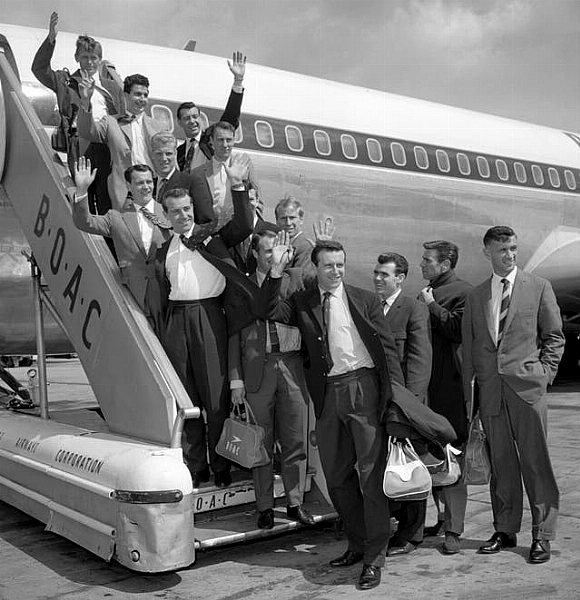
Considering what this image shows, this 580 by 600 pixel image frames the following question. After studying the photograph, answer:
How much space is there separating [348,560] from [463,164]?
7218 mm

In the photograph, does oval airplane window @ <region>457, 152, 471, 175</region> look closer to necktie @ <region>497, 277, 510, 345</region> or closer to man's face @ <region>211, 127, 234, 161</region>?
man's face @ <region>211, 127, 234, 161</region>

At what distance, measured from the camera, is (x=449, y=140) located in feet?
A: 34.8

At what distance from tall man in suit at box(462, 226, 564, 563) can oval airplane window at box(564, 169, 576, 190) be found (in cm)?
850

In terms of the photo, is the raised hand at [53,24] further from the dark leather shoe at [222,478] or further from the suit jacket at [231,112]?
the dark leather shoe at [222,478]

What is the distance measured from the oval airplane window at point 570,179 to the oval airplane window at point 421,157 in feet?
11.9

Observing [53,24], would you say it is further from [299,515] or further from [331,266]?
[299,515]

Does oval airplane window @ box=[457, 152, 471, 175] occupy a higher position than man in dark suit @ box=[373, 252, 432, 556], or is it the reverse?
oval airplane window @ box=[457, 152, 471, 175]

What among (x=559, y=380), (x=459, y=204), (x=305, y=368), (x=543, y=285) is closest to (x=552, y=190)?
(x=459, y=204)

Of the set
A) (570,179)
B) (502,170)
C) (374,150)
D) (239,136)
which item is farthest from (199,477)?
(570,179)

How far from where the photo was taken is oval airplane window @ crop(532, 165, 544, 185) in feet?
39.1

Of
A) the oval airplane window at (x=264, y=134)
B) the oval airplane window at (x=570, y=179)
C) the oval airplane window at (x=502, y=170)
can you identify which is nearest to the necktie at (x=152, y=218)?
the oval airplane window at (x=264, y=134)

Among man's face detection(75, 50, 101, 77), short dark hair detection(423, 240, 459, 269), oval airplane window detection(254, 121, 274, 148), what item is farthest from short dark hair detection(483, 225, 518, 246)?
oval airplane window detection(254, 121, 274, 148)

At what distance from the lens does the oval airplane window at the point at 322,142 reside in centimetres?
891

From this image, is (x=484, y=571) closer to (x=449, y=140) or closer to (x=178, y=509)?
(x=178, y=509)
